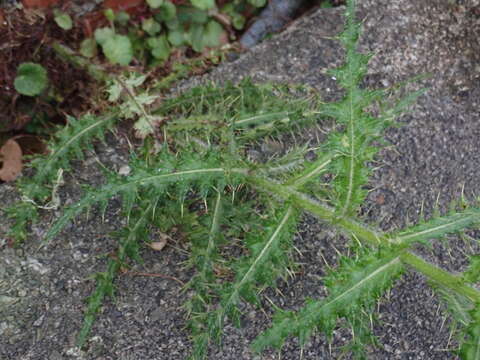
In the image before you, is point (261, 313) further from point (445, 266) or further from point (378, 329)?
point (445, 266)

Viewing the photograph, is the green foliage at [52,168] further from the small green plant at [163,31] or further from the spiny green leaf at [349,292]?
the spiny green leaf at [349,292]

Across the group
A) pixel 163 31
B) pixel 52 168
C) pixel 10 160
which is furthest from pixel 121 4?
pixel 52 168

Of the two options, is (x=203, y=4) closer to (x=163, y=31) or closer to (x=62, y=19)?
(x=163, y=31)

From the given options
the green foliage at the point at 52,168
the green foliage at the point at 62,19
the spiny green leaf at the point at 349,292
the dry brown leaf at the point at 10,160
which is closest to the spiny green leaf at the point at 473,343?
Result: the spiny green leaf at the point at 349,292

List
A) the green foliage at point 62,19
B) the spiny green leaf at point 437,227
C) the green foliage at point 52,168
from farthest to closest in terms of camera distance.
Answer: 1. the green foliage at point 62,19
2. the green foliage at point 52,168
3. the spiny green leaf at point 437,227

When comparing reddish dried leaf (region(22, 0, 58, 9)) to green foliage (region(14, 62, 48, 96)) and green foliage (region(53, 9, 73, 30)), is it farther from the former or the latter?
green foliage (region(14, 62, 48, 96))

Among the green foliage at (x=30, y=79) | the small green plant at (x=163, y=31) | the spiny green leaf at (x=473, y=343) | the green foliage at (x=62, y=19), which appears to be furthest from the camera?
the small green plant at (x=163, y=31)
